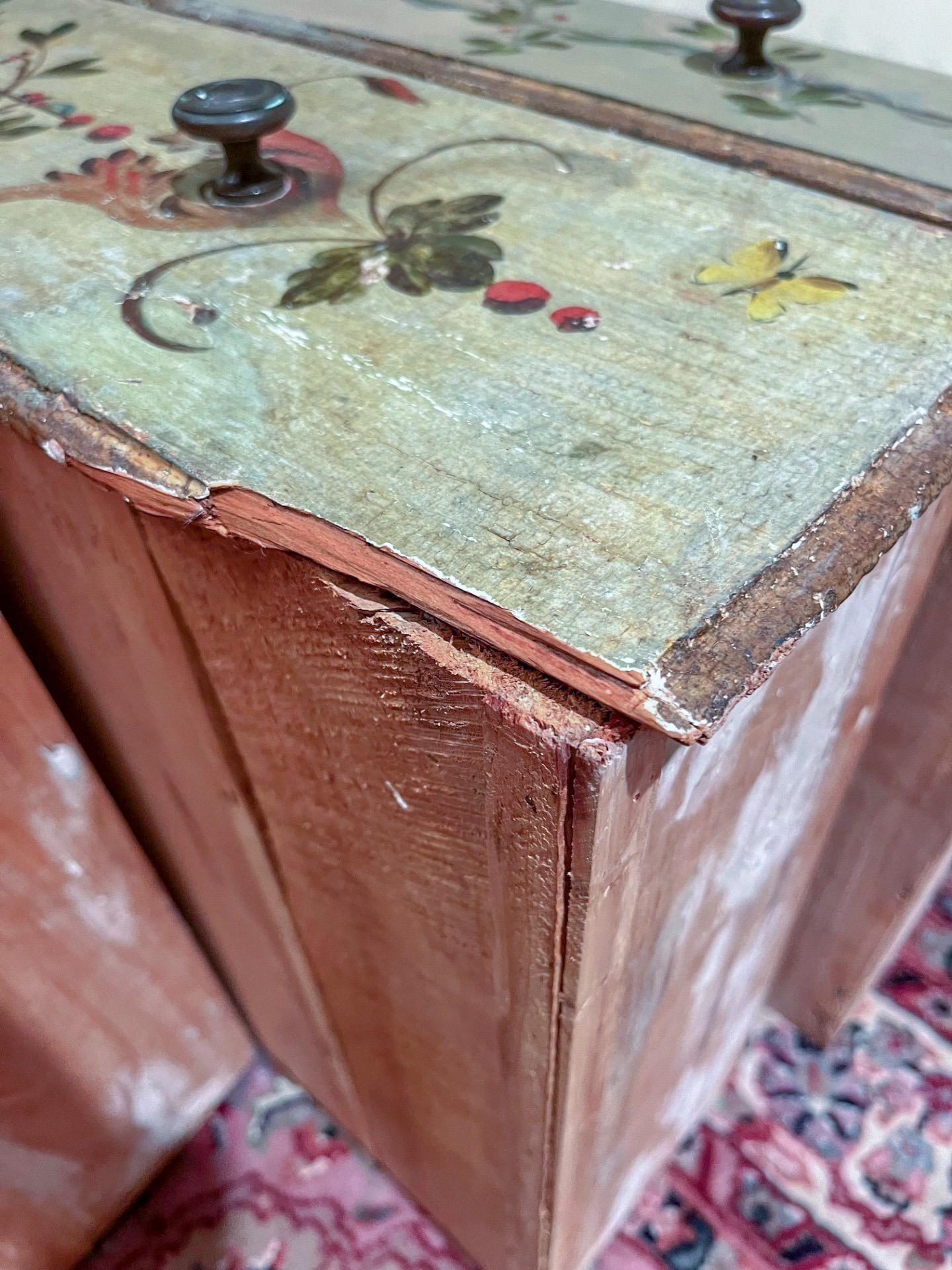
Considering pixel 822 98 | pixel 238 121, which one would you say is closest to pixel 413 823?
pixel 238 121

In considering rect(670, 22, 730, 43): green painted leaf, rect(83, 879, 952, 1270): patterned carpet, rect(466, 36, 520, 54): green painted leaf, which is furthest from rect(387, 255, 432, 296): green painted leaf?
rect(83, 879, 952, 1270): patterned carpet

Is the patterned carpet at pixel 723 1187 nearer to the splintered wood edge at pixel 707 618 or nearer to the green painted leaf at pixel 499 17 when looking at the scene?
the splintered wood edge at pixel 707 618

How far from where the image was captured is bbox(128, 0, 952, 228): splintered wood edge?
20.7 inches

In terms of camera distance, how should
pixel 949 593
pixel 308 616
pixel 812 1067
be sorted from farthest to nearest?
1. pixel 812 1067
2. pixel 949 593
3. pixel 308 616

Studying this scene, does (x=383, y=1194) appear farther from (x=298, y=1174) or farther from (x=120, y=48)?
(x=120, y=48)

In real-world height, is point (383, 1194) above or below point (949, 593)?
below

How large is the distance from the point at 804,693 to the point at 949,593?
192mm

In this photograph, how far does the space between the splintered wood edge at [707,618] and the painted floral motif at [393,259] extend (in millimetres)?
68

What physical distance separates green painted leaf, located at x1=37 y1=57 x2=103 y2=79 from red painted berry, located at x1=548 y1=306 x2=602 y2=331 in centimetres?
43

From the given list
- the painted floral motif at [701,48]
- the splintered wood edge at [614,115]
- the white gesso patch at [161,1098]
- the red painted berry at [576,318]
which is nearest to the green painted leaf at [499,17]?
the painted floral motif at [701,48]

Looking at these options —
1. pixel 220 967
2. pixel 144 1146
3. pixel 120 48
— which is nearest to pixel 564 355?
pixel 120 48

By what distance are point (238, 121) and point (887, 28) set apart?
2.10ft

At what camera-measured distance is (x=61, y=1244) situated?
2.78 feet

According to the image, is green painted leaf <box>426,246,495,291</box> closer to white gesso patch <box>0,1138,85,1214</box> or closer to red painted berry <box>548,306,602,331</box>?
red painted berry <box>548,306,602,331</box>
